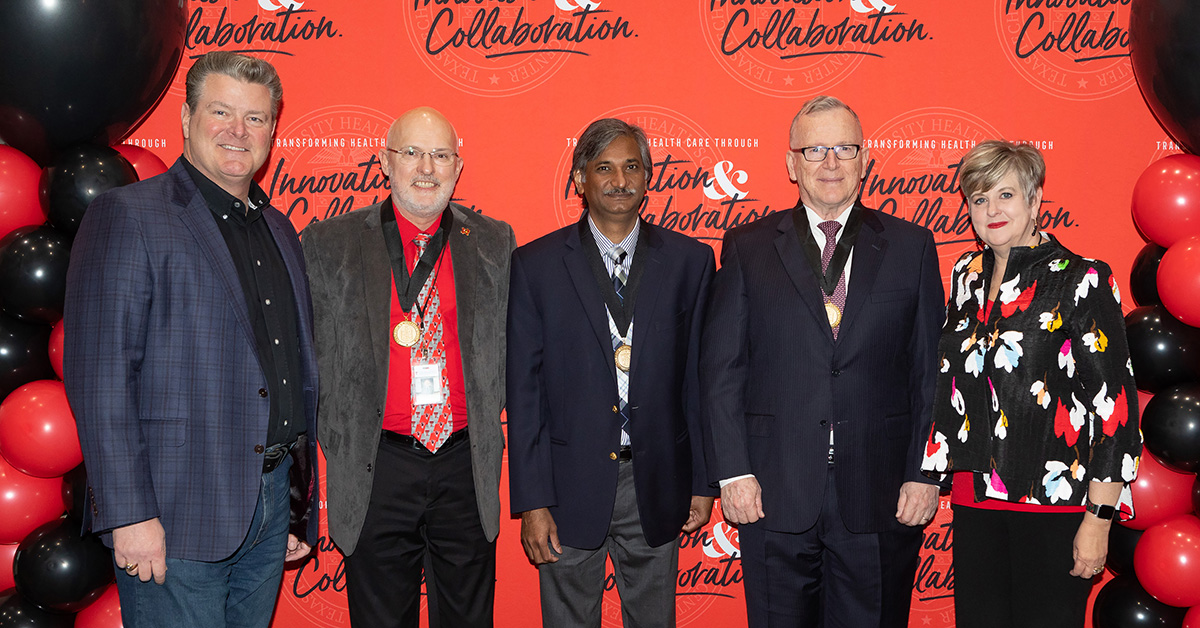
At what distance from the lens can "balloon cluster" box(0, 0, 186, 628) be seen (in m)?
2.78

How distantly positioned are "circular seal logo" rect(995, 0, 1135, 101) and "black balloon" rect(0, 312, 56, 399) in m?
4.33

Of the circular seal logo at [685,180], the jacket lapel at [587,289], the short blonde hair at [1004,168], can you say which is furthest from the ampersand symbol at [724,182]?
the short blonde hair at [1004,168]

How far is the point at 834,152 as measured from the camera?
287 centimetres

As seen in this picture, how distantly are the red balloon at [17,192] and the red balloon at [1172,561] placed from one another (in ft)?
14.7

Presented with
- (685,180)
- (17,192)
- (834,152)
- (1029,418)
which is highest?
(685,180)

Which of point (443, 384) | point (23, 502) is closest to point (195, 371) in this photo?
point (443, 384)

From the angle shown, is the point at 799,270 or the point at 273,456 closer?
the point at 273,456

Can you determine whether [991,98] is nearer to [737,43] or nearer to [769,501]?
[737,43]

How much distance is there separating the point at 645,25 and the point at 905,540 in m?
2.52

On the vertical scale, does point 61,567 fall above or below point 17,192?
below

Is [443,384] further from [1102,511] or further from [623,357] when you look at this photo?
[1102,511]

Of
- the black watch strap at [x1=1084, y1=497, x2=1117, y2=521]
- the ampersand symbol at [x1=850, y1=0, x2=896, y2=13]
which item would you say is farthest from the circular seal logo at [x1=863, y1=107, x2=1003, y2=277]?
the black watch strap at [x1=1084, y1=497, x2=1117, y2=521]

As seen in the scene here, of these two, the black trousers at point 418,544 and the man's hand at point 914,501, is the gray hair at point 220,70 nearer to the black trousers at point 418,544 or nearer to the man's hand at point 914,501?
the black trousers at point 418,544

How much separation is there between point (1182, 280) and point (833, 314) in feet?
4.37
